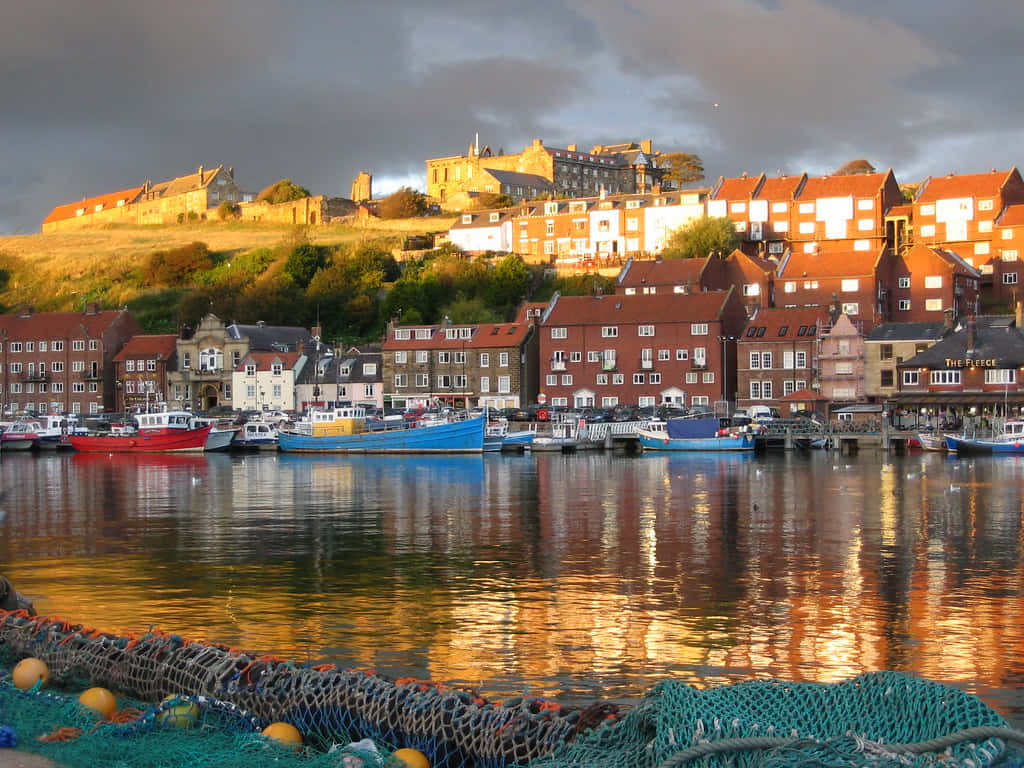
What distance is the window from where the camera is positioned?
74.1 metres

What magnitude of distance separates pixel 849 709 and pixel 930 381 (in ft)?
229

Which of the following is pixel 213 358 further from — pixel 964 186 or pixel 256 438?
pixel 964 186

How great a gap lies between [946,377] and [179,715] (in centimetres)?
6908

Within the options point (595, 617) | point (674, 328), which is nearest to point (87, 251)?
point (674, 328)

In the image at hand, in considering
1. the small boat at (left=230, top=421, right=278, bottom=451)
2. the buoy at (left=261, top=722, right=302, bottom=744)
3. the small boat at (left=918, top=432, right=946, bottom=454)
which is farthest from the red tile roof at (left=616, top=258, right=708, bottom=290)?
the buoy at (left=261, top=722, right=302, bottom=744)

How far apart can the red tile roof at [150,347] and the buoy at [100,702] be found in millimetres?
86788

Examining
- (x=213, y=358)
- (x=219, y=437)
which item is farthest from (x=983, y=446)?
(x=213, y=358)

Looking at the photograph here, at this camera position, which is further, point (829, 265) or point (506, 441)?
point (829, 265)

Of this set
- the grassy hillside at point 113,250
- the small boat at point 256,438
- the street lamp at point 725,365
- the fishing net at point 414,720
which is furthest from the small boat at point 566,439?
the fishing net at point 414,720

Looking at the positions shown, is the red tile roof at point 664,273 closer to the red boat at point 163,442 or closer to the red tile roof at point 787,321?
the red tile roof at point 787,321

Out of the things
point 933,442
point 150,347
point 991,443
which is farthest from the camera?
point 150,347

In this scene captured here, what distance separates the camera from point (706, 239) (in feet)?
314

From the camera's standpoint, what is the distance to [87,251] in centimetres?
14488

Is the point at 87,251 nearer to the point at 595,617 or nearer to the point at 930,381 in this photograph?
the point at 930,381
